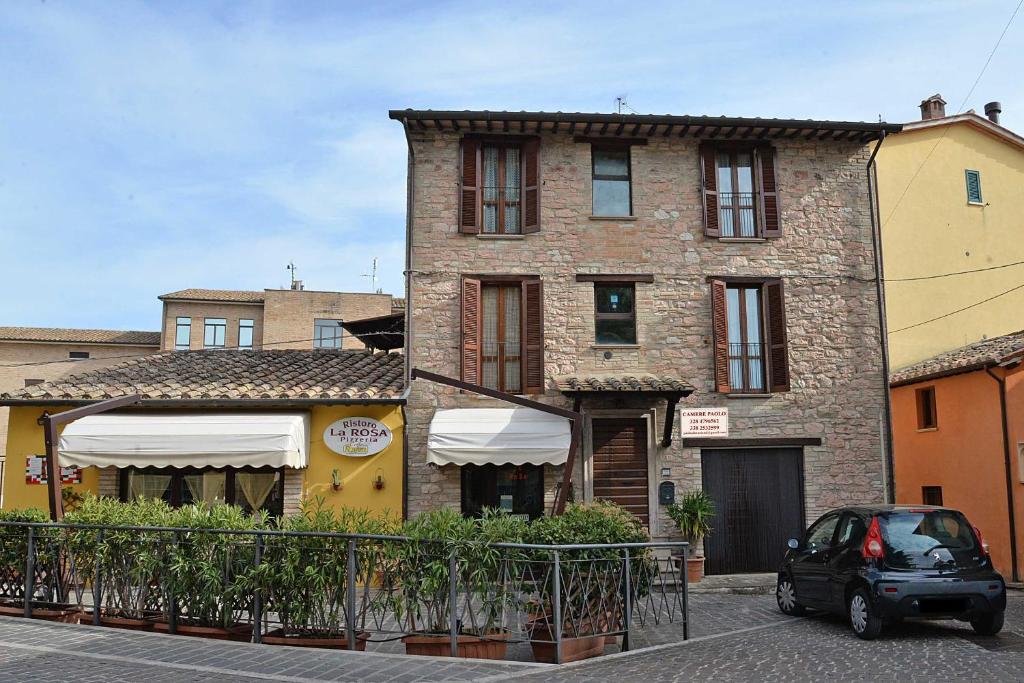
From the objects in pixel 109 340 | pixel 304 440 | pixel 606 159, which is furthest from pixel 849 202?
pixel 109 340

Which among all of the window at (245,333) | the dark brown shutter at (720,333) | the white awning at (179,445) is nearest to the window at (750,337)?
the dark brown shutter at (720,333)

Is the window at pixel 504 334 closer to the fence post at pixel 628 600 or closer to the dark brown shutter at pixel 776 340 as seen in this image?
the dark brown shutter at pixel 776 340

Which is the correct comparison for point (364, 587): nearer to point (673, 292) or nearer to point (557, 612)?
point (557, 612)

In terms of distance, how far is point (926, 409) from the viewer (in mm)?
17688

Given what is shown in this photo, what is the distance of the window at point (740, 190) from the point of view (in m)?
16.5

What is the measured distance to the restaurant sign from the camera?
15.7 m

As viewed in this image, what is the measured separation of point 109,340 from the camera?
5172 centimetres

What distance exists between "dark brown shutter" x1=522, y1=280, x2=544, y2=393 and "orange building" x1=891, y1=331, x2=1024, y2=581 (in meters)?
7.62

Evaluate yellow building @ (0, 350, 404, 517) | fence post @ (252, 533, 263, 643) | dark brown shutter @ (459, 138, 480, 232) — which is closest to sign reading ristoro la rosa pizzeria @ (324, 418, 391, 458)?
yellow building @ (0, 350, 404, 517)

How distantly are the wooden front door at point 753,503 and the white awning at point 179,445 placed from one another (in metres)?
7.43

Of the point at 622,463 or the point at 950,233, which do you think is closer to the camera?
the point at 622,463

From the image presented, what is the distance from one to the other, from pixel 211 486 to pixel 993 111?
20945 mm

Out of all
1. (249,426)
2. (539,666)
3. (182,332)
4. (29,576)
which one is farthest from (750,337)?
(182,332)

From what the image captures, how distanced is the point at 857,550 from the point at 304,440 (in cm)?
875
